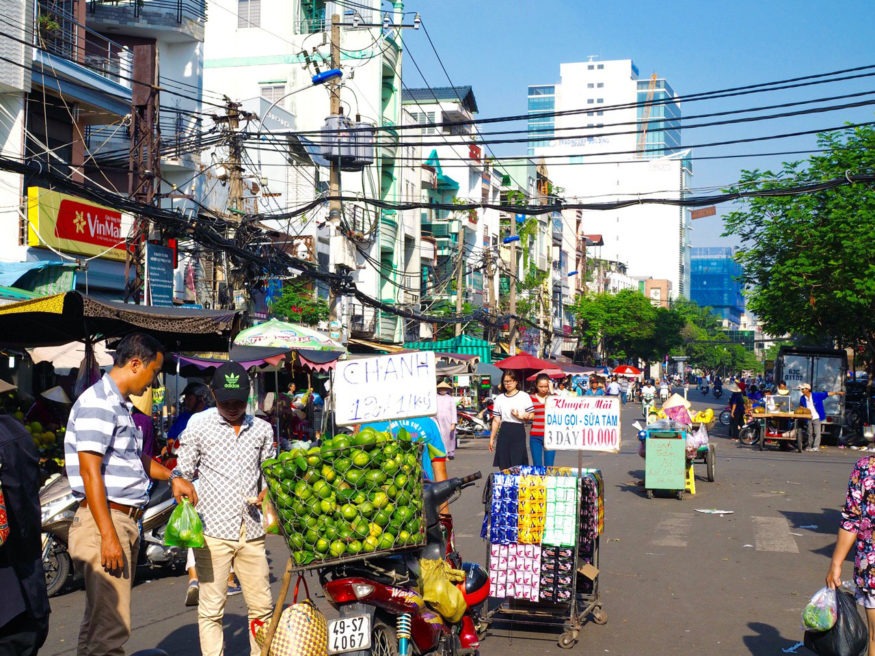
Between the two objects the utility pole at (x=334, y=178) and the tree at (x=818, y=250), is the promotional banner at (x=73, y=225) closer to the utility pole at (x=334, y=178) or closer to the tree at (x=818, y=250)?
the utility pole at (x=334, y=178)

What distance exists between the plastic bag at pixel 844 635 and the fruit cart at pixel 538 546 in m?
2.07

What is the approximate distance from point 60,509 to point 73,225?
1300 centimetres

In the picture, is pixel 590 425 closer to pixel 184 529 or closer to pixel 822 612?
pixel 822 612

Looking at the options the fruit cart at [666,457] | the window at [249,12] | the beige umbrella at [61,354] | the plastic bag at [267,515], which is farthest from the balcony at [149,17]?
the plastic bag at [267,515]

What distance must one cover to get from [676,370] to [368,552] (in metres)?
127

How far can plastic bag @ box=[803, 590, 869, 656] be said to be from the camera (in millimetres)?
5363

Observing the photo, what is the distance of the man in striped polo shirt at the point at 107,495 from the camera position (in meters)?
4.81

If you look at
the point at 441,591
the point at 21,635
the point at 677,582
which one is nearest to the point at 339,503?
the point at 441,591

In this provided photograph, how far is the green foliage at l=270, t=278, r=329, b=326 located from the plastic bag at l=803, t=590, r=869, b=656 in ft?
82.8

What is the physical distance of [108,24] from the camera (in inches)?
1125

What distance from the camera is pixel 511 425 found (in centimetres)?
1236

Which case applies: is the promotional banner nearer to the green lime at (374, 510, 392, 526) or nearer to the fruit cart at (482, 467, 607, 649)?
the fruit cart at (482, 467, 607, 649)

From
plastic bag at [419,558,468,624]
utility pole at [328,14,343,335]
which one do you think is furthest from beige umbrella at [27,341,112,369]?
plastic bag at [419,558,468,624]

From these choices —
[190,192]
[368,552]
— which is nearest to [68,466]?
[368,552]
